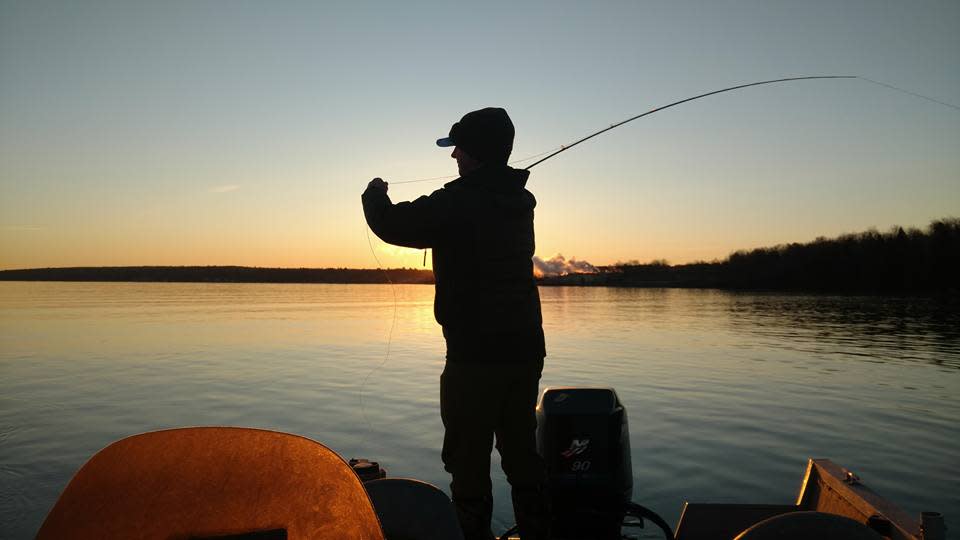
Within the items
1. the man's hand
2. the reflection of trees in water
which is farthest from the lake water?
the man's hand

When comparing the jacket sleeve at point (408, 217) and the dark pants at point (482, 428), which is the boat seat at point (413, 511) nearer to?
the dark pants at point (482, 428)

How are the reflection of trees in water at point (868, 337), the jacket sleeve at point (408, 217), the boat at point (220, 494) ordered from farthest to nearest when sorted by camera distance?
the reflection of trees in water at point (868, 337) → the jacket sleeve at point (408, 217) → the boat at point (220, 494)

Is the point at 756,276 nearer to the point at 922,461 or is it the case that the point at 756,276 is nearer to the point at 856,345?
the point at 856,345

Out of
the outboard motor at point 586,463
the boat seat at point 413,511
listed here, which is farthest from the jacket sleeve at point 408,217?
the outboard motor at point 586,463

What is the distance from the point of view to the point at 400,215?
2943mm

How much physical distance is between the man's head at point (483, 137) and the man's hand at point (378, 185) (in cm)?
47

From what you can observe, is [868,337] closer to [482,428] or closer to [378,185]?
[482,428]

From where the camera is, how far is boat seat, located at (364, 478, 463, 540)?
2.55 m

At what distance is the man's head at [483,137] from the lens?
10.7 feet

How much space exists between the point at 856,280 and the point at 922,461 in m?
111

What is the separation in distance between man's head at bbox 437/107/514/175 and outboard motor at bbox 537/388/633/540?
5.71ft

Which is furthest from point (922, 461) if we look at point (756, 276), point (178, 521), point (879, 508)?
point (756, 276)

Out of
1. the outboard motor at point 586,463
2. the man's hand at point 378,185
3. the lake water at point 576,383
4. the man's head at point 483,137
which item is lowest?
the lake water at point 576,383

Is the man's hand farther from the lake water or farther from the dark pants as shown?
the lake water
